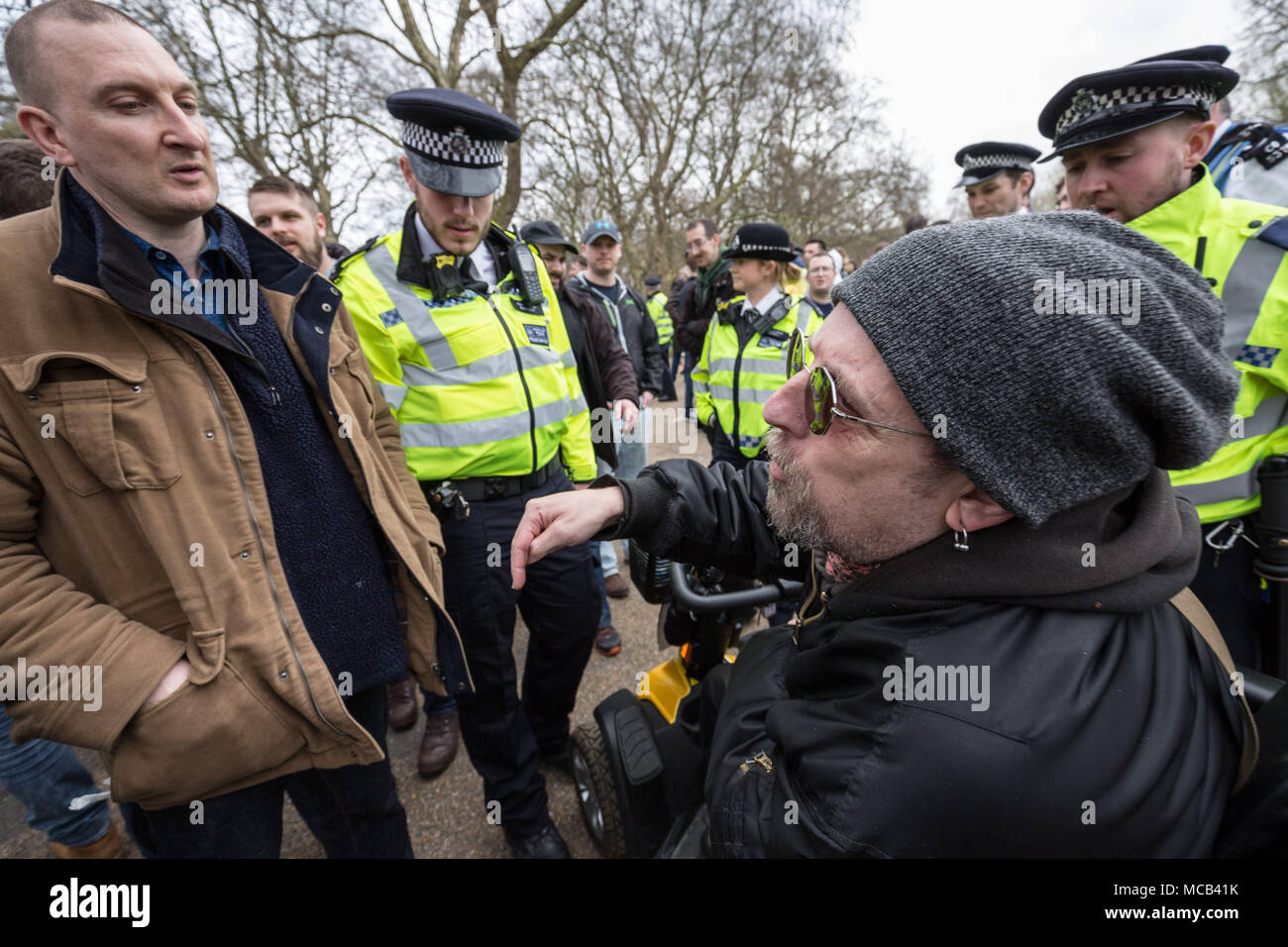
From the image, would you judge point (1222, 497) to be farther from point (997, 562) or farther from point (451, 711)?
point (451, 711)

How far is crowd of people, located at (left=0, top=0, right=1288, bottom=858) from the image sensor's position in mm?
836

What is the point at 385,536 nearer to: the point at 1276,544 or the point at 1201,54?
the point at 1276,544

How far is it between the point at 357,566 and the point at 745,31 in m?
18.3

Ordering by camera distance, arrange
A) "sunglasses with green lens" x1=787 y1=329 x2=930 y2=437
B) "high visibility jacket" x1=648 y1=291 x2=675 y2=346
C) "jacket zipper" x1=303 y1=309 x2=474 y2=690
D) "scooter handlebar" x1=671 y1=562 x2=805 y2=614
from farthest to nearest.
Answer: "high visibility jacket" x1=648 y1=291 x2=675 y2=346 → "scooter handlebar" x1=671 y1=562 x2=805 y2=614 → "jacket zipper" x1=303 y1=309 x2=474 y2=690 → "sunglasses with green lens" x1=787 y1=329 x2=930 y2=437

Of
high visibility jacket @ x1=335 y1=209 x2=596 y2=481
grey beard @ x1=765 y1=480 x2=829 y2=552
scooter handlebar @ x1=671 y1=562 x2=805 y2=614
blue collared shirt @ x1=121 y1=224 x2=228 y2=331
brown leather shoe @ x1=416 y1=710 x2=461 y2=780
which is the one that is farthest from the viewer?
brown leather shoe @ x1=416 y1=710 x2=461 y2=780

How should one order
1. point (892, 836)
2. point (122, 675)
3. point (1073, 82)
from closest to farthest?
point (892, 836), point (122, 675), point (1073, 82)

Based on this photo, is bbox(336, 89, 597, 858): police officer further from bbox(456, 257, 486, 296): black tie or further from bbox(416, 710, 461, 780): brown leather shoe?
bbox(416, 710, 461, 780): brown leather shoe

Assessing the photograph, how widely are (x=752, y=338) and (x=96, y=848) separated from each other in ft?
12.3

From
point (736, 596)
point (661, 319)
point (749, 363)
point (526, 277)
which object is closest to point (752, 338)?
point (749, 363)

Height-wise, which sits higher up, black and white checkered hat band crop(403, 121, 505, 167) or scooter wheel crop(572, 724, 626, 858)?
black and white checkered hat band crop(403, 121, 505, 167)

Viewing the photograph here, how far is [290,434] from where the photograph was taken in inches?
55.4

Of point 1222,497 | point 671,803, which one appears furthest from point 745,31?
point 671,803

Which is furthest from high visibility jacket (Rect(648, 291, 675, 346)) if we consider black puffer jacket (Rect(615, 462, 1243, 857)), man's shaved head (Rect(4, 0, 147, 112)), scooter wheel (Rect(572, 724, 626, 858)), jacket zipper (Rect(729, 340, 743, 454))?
black puffer jacket (Rect(615, 462, 1243, 857))

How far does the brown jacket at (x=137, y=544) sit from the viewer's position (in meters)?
1.04
